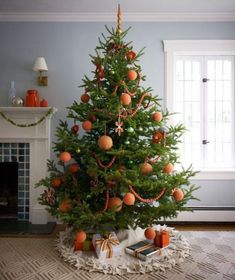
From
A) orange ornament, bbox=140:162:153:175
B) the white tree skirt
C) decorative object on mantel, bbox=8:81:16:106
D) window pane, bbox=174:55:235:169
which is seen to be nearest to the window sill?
window pane, bbox=174:55:235:169

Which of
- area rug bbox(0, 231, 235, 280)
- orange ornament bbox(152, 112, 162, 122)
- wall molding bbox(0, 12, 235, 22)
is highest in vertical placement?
wall molding bbox(0, 12, 235, 22)

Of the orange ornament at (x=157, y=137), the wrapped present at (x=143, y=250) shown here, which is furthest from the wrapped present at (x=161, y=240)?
the orange ornament at (x=157, y=137)

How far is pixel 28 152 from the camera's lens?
3357mm

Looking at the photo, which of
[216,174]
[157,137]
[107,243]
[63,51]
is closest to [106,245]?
[107,243]

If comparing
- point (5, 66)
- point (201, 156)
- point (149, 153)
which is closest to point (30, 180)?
point (5, 66)

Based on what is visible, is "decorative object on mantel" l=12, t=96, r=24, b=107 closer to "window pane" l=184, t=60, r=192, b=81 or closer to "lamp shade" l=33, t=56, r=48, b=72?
"lamp shade" l=33, t=56, r=48, b=72

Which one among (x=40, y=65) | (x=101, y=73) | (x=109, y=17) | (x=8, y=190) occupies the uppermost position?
(x=109, y=17)

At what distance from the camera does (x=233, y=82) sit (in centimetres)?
350

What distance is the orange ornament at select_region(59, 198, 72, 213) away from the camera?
2.39 m

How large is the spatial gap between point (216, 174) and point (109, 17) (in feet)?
7.62

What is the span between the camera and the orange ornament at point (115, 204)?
2.32 m

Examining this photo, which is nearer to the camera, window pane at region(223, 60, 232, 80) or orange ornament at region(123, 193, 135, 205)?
orange ornament at region(123, 193, 135, 205)

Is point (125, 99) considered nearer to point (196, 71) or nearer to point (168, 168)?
point (168, 168)

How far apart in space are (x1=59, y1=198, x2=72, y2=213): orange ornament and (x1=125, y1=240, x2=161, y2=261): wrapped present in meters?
0.63
